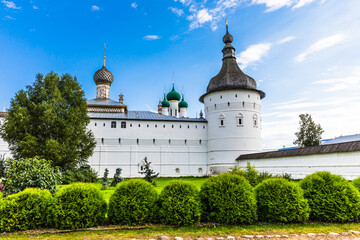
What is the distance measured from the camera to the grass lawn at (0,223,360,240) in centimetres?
418

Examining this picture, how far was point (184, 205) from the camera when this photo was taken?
4.88 m

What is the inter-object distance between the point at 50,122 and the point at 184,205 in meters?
12.1

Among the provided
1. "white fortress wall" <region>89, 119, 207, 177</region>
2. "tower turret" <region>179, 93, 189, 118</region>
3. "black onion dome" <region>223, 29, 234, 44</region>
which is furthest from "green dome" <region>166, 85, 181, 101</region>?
"black onion dome" <region>223, 29, 234, 44</region>

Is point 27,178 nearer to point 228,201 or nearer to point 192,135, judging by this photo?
point 228,201

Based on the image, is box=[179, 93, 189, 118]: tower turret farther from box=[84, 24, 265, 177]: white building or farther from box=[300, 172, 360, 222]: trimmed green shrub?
box=[300, 172, 360, 222]: trimmed green shrub

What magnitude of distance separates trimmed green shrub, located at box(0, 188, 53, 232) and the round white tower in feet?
59.1

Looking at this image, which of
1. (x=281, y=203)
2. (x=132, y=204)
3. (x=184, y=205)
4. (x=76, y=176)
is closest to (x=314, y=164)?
(x=281, y=203)

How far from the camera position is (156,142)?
22.2 metres

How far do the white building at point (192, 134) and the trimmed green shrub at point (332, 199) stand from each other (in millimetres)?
15935

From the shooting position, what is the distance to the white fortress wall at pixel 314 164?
1096 centimetres

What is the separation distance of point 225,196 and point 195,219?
86cm

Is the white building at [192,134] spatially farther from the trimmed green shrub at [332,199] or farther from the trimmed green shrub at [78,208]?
the trimmed green shrub at [78,208]

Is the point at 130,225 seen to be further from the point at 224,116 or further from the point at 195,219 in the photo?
the point at 224,116

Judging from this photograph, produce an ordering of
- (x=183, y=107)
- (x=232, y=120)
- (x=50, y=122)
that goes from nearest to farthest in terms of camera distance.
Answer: (x=50, y=122)
(x=232, y=120)
(x=183, y=107)
